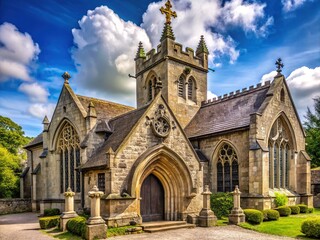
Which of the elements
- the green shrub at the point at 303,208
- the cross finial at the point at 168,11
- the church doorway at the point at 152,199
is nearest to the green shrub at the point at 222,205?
the church doorway at the point at 152,199

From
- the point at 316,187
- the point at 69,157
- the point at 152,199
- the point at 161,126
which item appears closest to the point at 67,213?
the point at 152,199

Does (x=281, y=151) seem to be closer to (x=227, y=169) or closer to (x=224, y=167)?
(x=227, y=169)

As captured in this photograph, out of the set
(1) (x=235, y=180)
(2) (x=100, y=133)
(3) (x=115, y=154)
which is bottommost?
(1) (x=235, y=180)

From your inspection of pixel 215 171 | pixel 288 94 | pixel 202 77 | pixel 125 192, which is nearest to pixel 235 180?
pixel 215 171

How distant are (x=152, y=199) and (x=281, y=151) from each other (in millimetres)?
12147

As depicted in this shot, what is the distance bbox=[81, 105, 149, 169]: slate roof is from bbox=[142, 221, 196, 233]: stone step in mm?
3897

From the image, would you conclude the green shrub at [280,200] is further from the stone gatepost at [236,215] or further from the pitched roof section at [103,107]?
the pitched roof section at [103,107]

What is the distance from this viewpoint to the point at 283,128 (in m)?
23.0

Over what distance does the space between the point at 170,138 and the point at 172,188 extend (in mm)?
3058

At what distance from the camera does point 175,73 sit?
27.6 metres

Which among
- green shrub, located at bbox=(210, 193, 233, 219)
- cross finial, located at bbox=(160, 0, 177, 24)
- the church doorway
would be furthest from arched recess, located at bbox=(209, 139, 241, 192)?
cross finial, located at bbox=(160, 0, 177, 24)

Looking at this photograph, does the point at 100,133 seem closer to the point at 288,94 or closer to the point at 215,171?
the point at 215,171

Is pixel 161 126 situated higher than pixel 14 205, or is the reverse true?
pixel 161 126

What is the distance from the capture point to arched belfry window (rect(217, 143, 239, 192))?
20.8 meters
